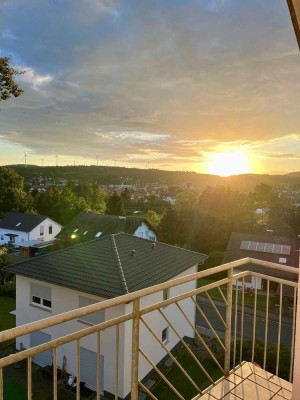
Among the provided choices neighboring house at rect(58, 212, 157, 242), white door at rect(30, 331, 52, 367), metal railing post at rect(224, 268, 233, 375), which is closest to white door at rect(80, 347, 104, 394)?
white door at rect(30, 331, 52, 367)

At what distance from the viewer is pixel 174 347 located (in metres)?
11.4

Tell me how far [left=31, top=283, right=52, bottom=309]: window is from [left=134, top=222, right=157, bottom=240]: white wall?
15.1m

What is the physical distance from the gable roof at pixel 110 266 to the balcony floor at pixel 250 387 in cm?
638

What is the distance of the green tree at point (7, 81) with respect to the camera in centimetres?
891

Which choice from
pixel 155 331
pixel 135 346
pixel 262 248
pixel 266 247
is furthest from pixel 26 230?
pixel 135 346

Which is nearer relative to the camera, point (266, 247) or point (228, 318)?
point (228, 318)

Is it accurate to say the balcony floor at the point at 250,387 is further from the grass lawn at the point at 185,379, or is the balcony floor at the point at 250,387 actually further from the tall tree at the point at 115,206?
the tall tree at the point at 115,206

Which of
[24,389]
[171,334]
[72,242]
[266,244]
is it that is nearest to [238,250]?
[266,244]

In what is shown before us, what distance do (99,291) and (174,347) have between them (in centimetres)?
414

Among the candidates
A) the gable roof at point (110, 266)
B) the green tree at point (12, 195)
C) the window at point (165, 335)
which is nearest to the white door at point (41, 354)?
the gable roof at point (110, 266)

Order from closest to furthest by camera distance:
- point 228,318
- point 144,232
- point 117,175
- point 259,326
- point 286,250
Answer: point 228,318 → point 259,326 → point 286,250 → point 144,232 → point 117,175

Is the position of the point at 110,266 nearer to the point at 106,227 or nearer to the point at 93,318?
the point at 93,318

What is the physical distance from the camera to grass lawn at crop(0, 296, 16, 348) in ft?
43.6

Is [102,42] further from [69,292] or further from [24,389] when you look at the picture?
[24,389]
